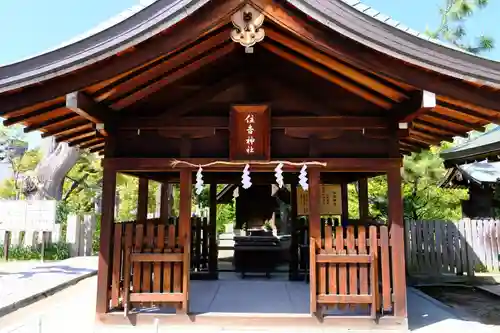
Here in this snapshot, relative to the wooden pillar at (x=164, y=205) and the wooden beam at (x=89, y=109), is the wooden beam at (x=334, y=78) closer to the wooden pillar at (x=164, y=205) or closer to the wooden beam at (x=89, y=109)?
the wooden beam at (x=89, y=109)

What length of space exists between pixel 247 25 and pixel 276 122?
151cm

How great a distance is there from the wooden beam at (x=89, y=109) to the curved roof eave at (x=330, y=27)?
12.5 inches

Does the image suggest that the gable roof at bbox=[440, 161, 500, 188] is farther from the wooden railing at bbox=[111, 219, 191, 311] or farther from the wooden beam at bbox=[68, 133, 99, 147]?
the wooden beam at bbox=[68, 133, 99, 147]

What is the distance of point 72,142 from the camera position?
687 cm

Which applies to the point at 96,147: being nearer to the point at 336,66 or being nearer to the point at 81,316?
the point at 81,316

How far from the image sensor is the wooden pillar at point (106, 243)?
198 inches

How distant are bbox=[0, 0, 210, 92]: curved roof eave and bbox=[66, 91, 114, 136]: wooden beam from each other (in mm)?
317

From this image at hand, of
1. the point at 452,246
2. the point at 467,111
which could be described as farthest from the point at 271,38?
the point at 452,246

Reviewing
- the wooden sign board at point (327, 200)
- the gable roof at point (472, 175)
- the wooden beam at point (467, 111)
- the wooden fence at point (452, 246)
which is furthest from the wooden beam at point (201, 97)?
the gable roof at point (472, 175)

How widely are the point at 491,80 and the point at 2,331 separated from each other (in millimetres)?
6635

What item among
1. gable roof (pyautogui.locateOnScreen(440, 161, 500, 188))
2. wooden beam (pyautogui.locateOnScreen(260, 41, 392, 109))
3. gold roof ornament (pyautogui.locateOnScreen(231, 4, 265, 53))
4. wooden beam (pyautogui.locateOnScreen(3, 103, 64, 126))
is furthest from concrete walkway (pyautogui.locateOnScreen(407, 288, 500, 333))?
gable roof (pyautogui.locateOnScreen(440, 161, 500, 188))

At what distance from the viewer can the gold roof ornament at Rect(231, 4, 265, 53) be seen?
13.4ft

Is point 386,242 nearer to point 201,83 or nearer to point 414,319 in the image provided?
point 414,319

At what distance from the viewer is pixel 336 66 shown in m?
4.66
